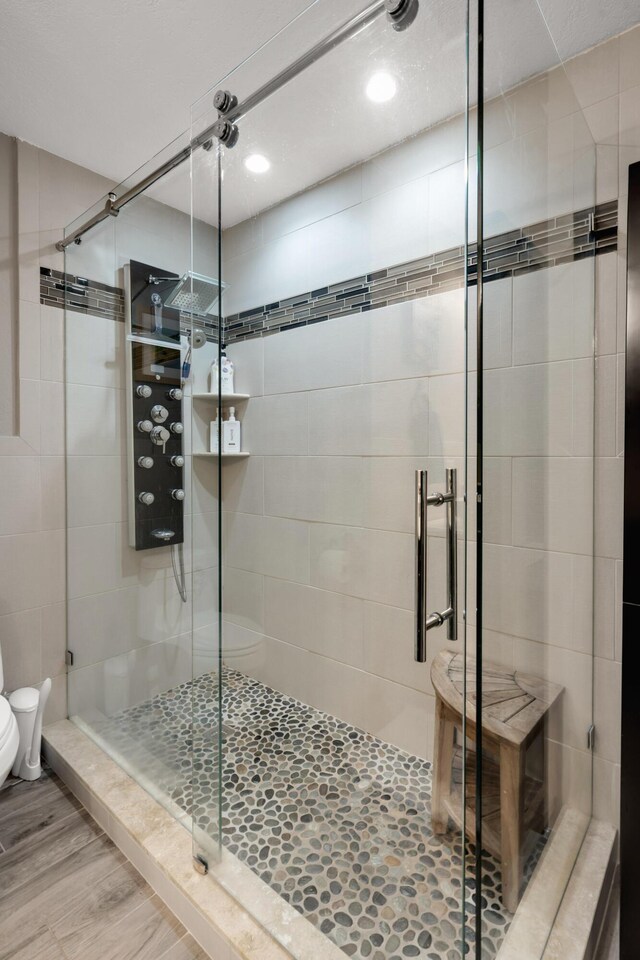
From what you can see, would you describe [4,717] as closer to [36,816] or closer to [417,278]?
[36,816]

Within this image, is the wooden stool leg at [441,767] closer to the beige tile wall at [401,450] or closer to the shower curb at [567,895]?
the beige tile wall at [401,450]

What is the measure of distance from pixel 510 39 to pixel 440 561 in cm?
103

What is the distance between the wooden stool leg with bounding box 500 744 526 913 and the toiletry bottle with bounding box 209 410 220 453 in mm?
915

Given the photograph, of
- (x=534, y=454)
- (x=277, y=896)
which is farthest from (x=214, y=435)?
(x=277, y=896)

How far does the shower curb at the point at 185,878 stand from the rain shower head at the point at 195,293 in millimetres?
1438

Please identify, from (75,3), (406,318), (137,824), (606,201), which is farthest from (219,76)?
(137,824)

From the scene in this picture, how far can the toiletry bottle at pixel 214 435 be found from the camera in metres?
1.24

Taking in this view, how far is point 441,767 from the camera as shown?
1.13 meters

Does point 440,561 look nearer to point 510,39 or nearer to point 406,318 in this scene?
point 406,318

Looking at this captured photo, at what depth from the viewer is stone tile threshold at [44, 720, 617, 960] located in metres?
1.01

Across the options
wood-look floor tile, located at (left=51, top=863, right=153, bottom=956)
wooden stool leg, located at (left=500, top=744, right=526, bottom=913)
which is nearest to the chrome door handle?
wooden stool leg, located at (left=500, top=744, right=526, bottom=913)

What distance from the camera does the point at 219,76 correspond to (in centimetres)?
150

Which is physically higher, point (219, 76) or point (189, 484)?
point (219, 76)

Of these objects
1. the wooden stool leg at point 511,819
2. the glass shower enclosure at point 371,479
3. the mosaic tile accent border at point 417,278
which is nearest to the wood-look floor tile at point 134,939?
the glass shower enclosure at point 371,479
